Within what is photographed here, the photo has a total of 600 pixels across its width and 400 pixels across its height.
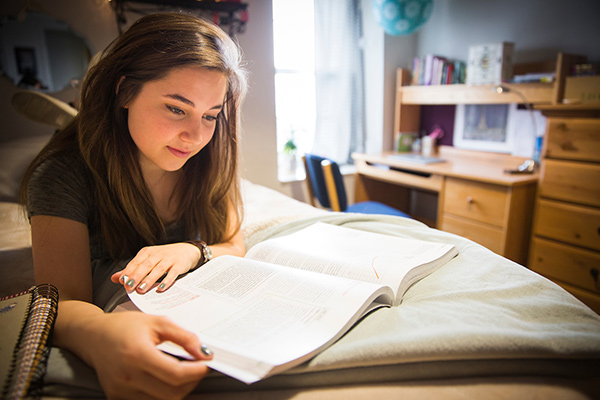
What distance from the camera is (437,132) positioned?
3305 mm

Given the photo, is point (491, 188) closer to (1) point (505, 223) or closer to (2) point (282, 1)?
(1) point (505, 223)

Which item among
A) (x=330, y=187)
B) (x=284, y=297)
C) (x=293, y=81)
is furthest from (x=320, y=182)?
(x=284, y=297)

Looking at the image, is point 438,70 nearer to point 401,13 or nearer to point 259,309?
point 401,13

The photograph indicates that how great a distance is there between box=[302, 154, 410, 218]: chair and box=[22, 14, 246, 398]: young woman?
1.31 metres

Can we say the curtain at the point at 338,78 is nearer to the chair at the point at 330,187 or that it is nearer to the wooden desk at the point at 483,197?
the wooden desk at the point at 483,197

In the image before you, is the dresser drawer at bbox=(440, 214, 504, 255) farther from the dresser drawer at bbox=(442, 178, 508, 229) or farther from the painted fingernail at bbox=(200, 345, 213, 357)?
the painted fingernail at bbox=(200, 345, 213, 357)

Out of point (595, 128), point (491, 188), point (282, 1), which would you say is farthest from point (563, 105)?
point (282, 1)

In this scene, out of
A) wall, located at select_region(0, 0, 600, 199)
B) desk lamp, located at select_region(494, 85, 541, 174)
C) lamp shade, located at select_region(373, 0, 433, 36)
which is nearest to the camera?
wall, located at select_region(0, 0, 600, 199)

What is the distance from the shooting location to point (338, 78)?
3326mm

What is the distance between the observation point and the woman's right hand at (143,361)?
0.46 meters

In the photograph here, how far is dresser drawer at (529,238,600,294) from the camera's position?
1.93 meters

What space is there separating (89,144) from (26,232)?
61 centimetres

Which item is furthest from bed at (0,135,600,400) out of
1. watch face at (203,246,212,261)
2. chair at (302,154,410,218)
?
chair at (302,154,410,218)

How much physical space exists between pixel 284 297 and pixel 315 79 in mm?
2864
